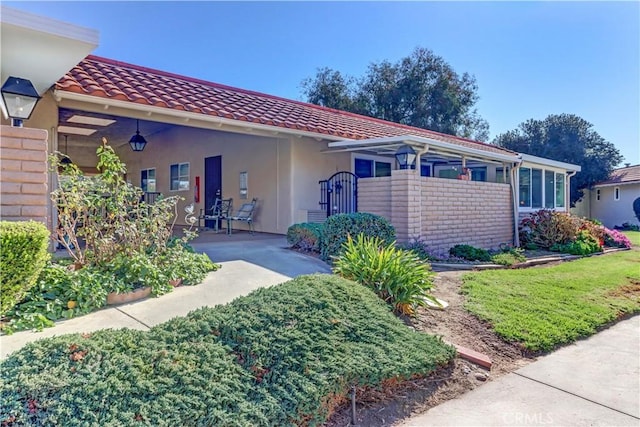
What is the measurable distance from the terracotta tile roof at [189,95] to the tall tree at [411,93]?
17722 mm

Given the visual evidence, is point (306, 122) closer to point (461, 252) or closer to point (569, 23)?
point (461, 252)

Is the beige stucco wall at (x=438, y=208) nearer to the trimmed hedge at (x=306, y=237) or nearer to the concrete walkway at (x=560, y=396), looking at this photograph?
the trimmed hedge at (x=306, y=237)

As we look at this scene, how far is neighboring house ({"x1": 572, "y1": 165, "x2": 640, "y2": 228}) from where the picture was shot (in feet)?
82.2

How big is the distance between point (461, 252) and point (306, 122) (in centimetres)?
513

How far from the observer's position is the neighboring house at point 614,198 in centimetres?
2506

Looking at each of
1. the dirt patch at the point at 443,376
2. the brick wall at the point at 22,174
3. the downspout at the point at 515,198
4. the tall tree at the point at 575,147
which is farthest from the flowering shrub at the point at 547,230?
the tall tree at the point at 575,147

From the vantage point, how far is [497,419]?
3.09 metres

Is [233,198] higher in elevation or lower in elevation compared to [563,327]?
higher

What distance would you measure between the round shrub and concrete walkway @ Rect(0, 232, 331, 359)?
44cm

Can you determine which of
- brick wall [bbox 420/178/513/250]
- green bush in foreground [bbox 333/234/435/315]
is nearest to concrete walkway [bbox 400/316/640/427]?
green bush in foreground [bbox 333/234/435/315]

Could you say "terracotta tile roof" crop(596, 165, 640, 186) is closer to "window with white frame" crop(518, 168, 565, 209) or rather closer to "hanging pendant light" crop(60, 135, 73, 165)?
"window with white frame" crop(518, 168, 565, 209)

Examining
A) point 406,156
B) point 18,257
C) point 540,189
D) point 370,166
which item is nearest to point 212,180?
point 370,166

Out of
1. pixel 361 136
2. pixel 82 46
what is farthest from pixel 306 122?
pixel 82 46

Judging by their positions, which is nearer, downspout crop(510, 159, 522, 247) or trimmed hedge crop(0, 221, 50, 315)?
trimmed hedge crop(0, 221, 50, 315)
